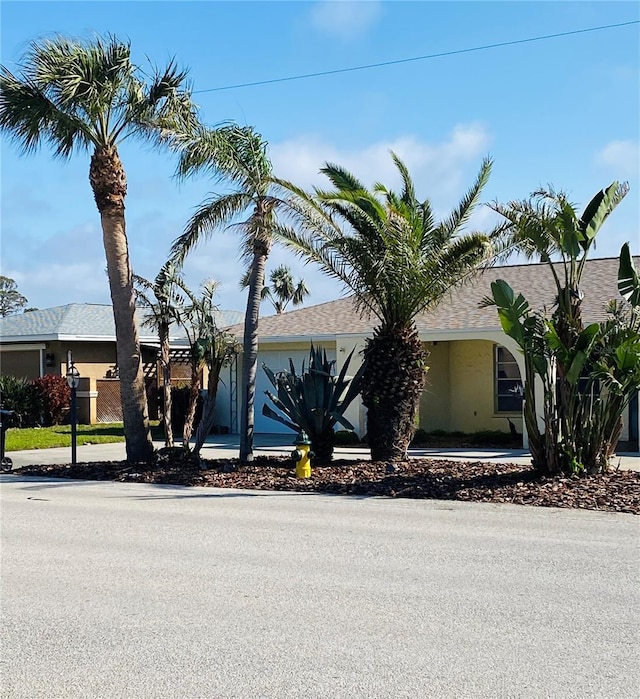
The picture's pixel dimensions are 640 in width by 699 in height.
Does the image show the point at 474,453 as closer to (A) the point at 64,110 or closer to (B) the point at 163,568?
(A) the point at 64,110

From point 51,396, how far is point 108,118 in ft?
48.2

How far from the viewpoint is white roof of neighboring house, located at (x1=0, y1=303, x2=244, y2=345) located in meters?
30.3

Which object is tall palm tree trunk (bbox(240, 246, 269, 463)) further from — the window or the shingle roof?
the window

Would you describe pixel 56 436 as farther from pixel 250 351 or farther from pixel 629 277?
pixel 629 277

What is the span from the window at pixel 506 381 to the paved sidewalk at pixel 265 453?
284 centimetres

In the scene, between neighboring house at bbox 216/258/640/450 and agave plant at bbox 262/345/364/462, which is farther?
neighboring house at bbox 216/258/640/450

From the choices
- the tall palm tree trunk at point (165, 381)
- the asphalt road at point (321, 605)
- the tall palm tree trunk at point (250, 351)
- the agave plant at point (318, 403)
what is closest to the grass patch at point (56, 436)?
the tall palm tree trunk at point (165, 381)

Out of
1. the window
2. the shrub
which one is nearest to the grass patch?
the shrub

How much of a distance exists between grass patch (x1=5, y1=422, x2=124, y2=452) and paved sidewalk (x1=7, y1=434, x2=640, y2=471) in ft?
1.94

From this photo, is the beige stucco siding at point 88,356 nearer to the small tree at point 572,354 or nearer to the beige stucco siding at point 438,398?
the beige stucco siding at point 438,398

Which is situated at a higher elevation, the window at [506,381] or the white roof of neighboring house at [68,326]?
the white roof of neighboring house at [68,326]

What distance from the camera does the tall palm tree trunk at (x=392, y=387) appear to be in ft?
49.8

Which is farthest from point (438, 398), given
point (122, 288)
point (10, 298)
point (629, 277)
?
point (10, 298)

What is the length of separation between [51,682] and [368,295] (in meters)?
11.1
